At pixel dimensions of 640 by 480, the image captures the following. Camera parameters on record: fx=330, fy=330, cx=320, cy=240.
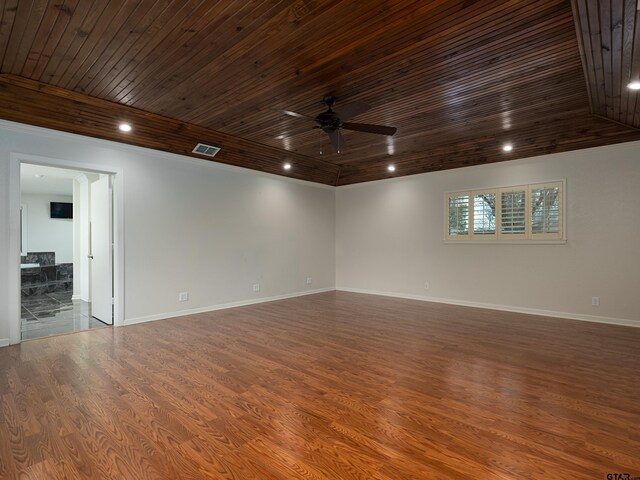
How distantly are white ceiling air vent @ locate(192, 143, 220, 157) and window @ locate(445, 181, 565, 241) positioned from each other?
4422 mm

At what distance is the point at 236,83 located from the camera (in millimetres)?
3439

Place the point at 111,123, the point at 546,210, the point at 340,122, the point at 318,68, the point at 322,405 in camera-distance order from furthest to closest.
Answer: the point at 546,210 < the point at 111,123 < the point at 340,122 < the point at 318,68 < the point at 322,405

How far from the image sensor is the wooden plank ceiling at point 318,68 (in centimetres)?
237

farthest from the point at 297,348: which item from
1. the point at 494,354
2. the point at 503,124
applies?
the point at 503,124

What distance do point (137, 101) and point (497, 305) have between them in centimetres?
629

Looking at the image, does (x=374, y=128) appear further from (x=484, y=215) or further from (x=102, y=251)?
(x=102, y=251)

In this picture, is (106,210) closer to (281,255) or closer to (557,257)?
(281,255)

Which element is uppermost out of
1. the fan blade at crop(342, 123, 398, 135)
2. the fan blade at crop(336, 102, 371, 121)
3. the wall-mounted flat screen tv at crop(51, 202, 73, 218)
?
the fan blade at crop(336, 102, 371, 121)

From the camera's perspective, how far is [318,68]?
3.10 meters

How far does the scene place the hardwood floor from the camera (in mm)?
1806

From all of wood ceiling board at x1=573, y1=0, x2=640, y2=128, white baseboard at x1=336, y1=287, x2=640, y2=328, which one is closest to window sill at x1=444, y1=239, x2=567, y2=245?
white baseboard at x1=336, y1=287, x2=640, y2=328

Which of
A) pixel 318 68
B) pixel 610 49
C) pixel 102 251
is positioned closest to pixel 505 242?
pixel 610 49

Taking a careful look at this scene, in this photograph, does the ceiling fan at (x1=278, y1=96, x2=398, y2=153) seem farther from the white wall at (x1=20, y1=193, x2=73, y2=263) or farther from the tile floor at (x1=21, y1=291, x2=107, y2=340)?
the white wall at (x1=20, y1=193, x2=73, y2=263)

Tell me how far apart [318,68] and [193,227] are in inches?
140
